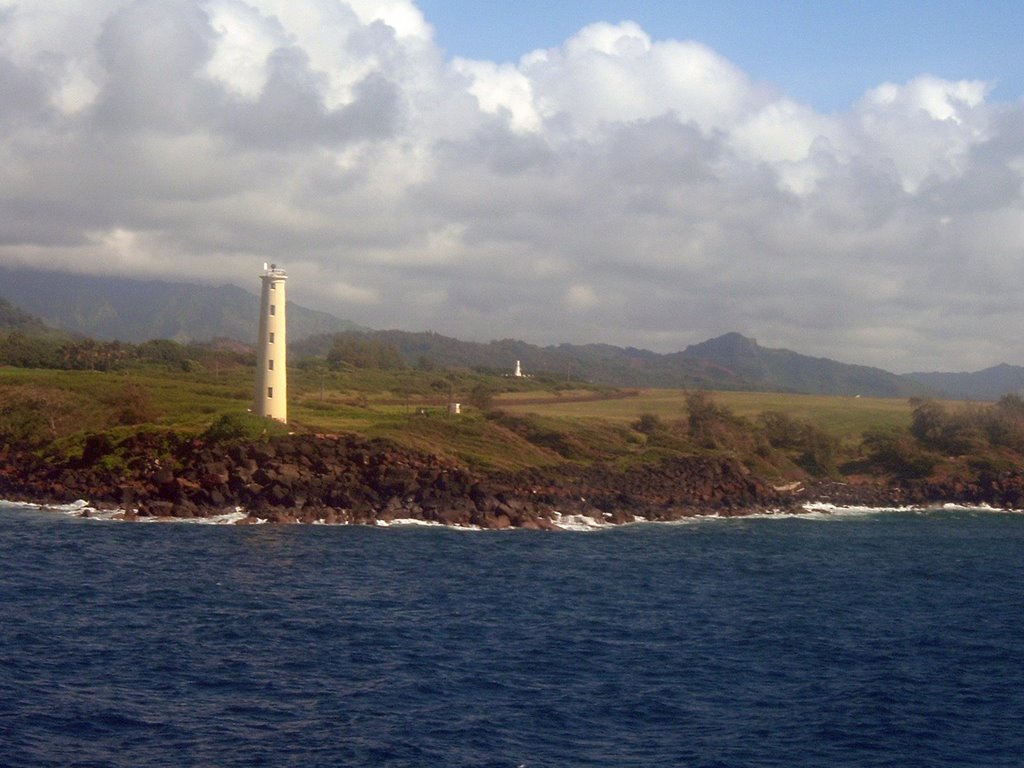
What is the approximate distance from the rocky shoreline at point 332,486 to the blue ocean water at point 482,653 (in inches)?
207

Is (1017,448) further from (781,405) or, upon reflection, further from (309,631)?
(309,631)

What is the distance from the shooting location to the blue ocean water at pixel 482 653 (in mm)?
24344

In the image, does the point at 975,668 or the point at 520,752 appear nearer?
the point at 520,752

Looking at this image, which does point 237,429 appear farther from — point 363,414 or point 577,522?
point 363,414

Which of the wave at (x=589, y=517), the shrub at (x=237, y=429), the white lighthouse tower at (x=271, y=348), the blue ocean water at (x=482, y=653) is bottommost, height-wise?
the blue ocean water at (x=482, y=653)

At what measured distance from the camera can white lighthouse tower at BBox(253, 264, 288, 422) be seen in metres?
66.4

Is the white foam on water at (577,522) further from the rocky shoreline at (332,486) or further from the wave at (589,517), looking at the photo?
the rocky shoreline at (332,486)

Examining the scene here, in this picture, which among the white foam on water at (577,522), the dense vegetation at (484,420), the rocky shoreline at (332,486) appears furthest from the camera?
the dense vegetation at (484,420)

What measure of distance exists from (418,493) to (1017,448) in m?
56.4

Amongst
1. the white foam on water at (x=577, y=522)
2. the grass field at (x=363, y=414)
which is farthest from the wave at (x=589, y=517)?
the grass field at (x=363, y=414)

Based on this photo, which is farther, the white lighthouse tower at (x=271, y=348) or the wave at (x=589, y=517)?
the white lighthouse tower at (x=271, y=348)

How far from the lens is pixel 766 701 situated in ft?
93.0

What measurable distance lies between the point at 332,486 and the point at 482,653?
30569 millimetres

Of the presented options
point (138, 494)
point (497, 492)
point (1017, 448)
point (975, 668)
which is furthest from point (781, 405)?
point (975, 668)
